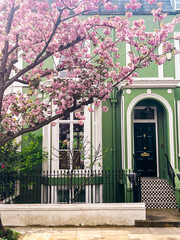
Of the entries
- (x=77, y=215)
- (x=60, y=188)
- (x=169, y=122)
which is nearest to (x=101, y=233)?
(x=77, y=215)

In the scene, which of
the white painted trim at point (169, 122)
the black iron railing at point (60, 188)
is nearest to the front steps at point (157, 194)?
the white painted trim at point (169, 122)

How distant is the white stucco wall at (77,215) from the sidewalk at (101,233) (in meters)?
0.26

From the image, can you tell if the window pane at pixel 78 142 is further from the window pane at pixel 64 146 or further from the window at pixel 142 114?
the window at pixel 142 114

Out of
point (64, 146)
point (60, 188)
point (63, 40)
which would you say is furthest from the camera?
point (64, 146)

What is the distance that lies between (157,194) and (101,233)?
125 inches

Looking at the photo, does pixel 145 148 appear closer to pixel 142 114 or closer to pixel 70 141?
pixel 142 114

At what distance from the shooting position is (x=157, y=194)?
9.65m

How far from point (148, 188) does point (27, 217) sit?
426cm

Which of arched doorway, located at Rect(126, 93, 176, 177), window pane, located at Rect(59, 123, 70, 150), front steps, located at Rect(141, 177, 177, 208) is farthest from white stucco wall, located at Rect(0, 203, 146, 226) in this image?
arched doorway, located at Rect(126, 93, 176, 177)

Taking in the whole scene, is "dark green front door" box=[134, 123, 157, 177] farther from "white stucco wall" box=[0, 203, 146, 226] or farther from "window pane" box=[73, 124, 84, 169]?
"white stucco wall" box=[0, 203, 146, 226]

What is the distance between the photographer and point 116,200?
36.9 ft

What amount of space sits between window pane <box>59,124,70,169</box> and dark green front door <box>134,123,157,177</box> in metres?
2.92

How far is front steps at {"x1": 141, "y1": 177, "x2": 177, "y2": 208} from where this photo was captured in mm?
9414

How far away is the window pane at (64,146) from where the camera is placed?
10570 mm
